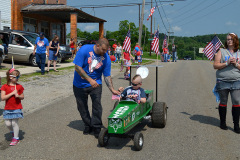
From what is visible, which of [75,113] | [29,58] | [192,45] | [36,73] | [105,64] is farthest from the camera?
[192,45]

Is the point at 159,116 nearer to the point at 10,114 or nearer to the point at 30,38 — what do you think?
the point at 10,114

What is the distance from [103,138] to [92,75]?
1.18 metres

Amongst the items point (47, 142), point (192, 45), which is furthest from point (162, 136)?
point (192, 45)

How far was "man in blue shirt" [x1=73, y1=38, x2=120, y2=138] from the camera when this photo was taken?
4996mm

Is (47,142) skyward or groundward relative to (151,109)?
groundward

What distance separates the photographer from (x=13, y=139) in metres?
4.90

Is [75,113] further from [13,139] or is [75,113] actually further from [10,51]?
[10,51]

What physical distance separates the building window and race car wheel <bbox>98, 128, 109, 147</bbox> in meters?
25.4

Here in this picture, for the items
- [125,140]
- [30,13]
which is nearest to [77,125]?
[125,140]

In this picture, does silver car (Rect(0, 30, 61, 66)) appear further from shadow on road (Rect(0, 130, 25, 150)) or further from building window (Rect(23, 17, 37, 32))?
shadow on road (Rect(0, 130, 25, 150))

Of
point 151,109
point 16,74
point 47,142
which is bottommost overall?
point 47,142

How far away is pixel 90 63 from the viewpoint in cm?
511

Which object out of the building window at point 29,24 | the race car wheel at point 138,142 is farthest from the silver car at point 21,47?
the race car wheel at point 138,142

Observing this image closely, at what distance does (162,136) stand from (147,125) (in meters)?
0.79
